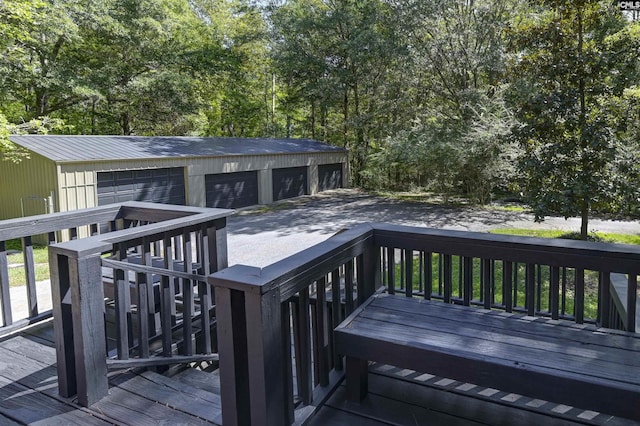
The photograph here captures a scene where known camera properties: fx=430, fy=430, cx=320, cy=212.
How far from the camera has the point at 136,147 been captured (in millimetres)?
12539

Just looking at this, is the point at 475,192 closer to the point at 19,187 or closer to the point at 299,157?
the point at 299,157

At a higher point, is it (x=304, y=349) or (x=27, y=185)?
(x=27, y=185)

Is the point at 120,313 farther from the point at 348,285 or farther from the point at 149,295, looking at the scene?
the point at 348,285

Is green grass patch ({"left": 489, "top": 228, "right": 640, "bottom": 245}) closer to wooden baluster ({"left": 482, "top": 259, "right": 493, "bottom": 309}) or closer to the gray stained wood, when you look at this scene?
wooden baluster ({"left": 482, "top": 259, "right": 493, "bottom": 309})

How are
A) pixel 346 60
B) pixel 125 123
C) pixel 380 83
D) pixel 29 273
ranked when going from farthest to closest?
pixel 346 60 < pixel 380 83 < pixel 125 123 < pixel 29 273

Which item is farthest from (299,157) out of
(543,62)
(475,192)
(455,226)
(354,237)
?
(354,237)

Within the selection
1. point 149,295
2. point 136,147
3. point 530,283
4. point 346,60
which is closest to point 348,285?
point 530,283

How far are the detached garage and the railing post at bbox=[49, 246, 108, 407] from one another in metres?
9.04

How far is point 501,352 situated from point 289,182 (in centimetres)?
1614

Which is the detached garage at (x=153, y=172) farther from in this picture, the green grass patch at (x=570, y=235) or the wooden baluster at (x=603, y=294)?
the wooden baluster at (x=603, y=294)

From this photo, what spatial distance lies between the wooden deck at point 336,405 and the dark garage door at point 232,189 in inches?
476

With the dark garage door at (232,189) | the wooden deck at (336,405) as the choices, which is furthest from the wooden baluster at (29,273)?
the dark garage door at (232,189)

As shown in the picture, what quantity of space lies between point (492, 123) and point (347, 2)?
10790 mm

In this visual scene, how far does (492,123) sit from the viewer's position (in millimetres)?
12031
